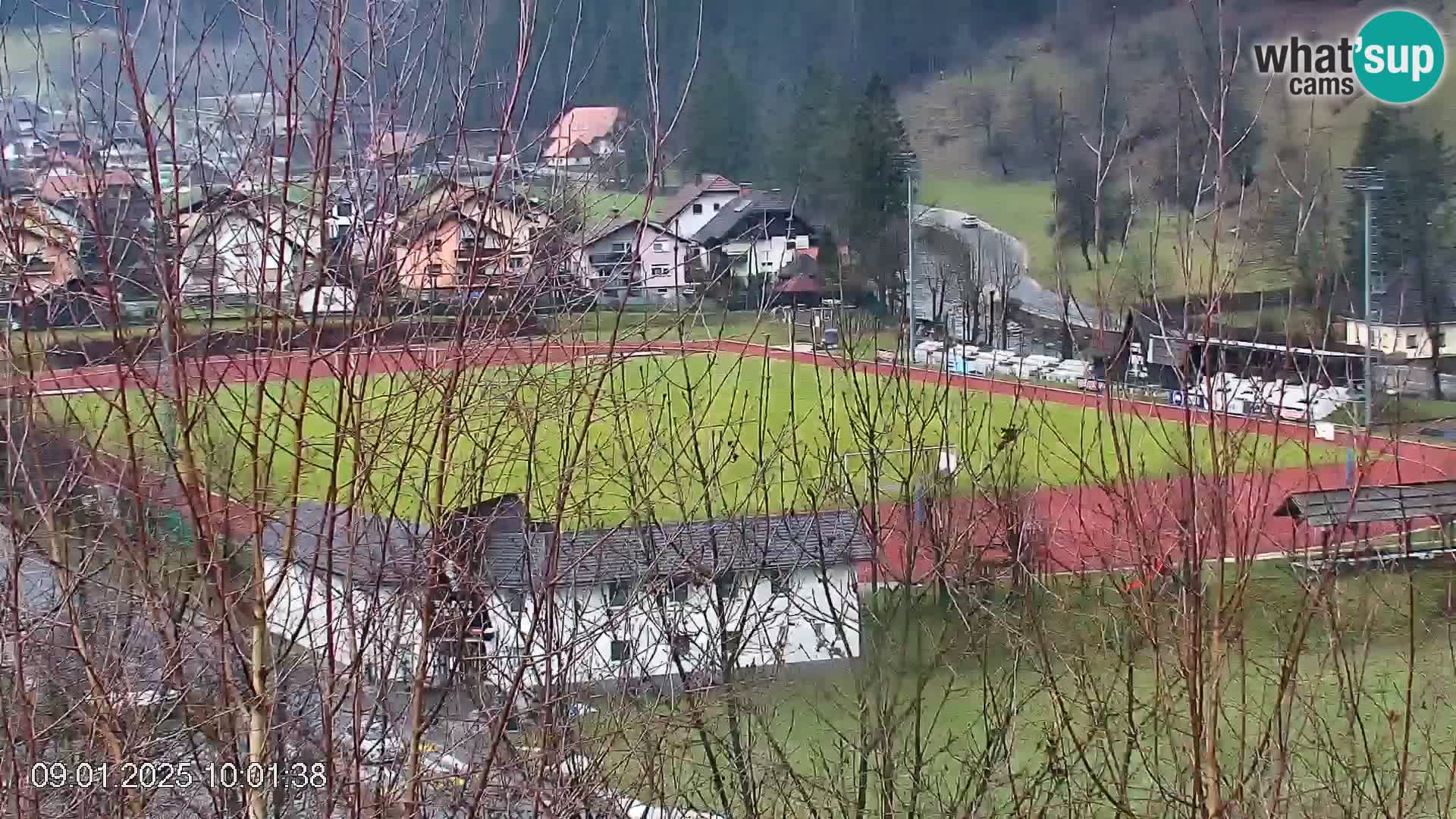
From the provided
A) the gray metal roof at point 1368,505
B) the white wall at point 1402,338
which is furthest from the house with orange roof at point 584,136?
the white wall at point 1402,338

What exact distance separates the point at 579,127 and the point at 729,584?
1032mm

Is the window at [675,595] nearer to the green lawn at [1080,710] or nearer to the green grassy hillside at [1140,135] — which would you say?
the green lawn at [1080,710]

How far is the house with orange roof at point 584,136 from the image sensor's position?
64.0 inches

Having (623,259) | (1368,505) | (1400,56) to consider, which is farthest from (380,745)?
(1400,56)

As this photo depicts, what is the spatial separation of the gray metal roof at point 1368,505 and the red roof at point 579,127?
4.28ft

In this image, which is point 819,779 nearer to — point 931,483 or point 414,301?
point 931,483

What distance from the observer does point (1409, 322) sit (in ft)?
9.68

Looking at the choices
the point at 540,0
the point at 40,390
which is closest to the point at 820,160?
the point at 540,0

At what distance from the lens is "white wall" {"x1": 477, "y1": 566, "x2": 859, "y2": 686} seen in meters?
1.73

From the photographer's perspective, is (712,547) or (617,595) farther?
(712,547)

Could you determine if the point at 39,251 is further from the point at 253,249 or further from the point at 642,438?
the point at 642,438

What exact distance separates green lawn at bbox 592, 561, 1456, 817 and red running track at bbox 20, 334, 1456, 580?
0.27ft
